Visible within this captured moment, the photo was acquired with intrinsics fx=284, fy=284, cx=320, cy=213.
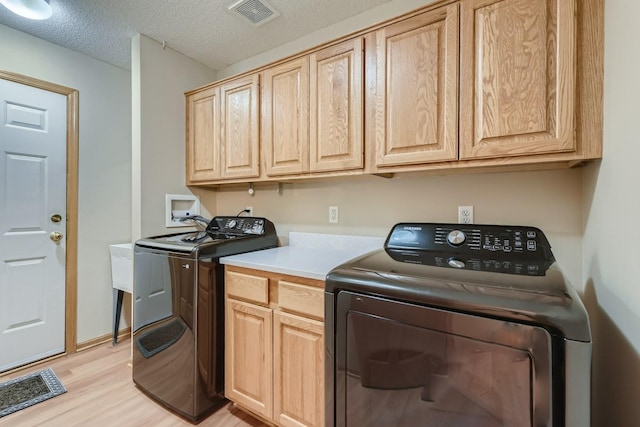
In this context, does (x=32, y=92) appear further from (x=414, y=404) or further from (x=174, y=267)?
(x=414, y=404)

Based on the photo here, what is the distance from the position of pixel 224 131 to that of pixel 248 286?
121cm

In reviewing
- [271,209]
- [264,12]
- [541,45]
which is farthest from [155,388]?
[541,45]

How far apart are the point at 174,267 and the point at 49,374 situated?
1.42 meters

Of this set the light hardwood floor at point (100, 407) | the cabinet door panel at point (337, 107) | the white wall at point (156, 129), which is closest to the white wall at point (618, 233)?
the cabinet door panel at point (337, 107)

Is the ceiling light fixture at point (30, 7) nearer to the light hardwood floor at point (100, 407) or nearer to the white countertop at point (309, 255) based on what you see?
the white countertop at point (309, 255)

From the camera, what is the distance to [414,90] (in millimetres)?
1371

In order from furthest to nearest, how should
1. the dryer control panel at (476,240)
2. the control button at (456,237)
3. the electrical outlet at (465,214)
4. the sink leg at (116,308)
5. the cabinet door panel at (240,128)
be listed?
the sink leg at (116,308) < the cabinet door panel at (240,128) < the electrical outlet at (465,214) < the control button at (456,237) < the dryer control panel at (476,240)

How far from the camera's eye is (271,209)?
2254mm

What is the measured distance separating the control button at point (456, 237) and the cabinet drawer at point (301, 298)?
68 centimetres

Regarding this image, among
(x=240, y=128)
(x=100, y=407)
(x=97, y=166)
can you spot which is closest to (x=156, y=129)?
(x=240, y=128)

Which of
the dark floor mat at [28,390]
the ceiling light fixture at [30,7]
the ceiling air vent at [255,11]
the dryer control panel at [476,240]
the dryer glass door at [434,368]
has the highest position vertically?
the ceiling air vent at [255,11]

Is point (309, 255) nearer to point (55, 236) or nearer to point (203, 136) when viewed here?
point (203, 136)

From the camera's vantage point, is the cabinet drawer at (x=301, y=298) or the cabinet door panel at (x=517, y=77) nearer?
the cabinet door panel at (x=517, y=77)

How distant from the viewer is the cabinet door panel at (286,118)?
1723 mm
